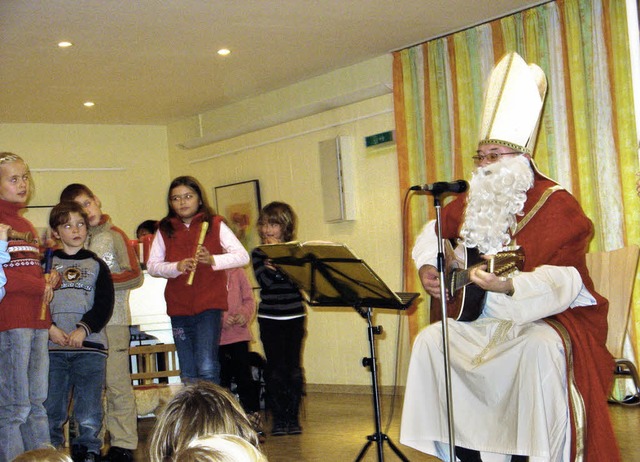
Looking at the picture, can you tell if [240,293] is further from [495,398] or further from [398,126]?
[495,398]

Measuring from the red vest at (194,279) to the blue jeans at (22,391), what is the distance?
0.89 meters

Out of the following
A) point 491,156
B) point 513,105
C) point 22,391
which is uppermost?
point 513,105

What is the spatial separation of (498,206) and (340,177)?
440 cm

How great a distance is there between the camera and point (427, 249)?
12.5ft

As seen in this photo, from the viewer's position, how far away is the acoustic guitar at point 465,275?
3297mm

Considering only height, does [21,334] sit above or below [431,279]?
below

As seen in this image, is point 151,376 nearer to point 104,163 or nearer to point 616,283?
point 616,283

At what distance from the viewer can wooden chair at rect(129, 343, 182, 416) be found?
→ 6.39 meters

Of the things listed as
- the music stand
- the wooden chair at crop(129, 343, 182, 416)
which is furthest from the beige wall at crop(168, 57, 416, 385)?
the music stand

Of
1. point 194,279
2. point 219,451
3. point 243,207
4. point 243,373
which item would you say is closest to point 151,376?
point 243,373

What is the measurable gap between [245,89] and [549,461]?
612 centimetres

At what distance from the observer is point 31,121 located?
9516mm

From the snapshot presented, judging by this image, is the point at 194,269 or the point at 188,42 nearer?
the point at 194,269

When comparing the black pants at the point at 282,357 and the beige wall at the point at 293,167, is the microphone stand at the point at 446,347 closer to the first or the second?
the black pants at the point at 282,357
